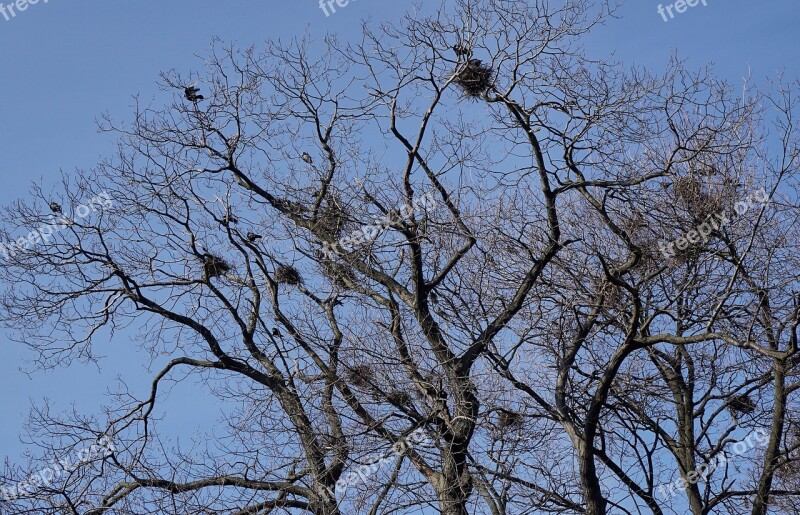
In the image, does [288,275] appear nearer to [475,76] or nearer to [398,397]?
[398,397]

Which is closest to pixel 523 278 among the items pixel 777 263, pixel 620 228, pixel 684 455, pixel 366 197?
pixel 620 228

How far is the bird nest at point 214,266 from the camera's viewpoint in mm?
11859

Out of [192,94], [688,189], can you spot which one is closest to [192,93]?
[192,94]

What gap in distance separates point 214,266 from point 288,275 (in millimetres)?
1013

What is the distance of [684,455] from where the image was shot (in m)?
13.1

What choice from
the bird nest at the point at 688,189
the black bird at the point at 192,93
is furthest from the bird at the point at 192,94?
the bird nest at the point at 688,189

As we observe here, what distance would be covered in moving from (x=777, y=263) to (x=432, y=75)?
15.1ft

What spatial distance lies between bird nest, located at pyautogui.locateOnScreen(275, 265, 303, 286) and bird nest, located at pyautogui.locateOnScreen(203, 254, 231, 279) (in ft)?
2.54

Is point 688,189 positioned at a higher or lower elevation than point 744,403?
higher

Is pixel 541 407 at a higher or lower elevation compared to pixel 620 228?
lower

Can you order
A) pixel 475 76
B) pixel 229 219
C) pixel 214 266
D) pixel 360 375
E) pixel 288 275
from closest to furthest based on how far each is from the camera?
pixel 360 375 < pixel 475 76 < pixel 288 275 < pixel 229 219 < pixel 214 266

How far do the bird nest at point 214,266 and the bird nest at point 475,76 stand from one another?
146 inches

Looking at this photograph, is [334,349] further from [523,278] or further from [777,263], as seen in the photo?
[777,263]

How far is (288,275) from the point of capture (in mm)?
11539
